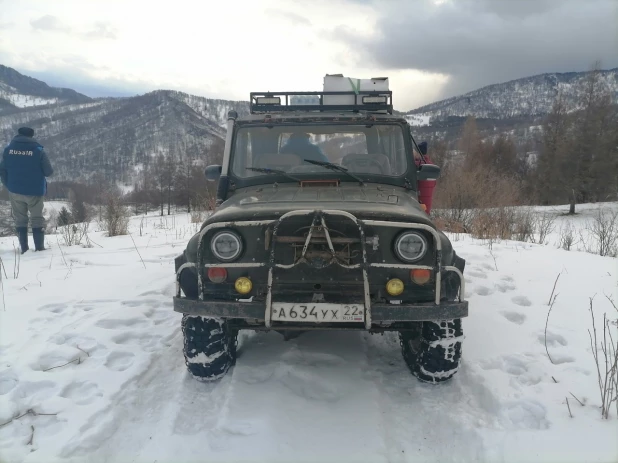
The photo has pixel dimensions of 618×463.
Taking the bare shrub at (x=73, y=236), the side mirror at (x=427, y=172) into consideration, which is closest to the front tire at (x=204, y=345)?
the side mirror at (x=427, y=172)

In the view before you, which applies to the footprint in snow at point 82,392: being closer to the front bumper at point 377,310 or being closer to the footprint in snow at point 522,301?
the front bumper at point 377,310

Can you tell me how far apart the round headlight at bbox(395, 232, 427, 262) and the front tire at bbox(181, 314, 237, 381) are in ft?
4.74

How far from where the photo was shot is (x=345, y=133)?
4141 millimetres

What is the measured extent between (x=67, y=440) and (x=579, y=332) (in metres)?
4.09

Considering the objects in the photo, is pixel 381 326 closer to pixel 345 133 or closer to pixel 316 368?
pixel 316 368

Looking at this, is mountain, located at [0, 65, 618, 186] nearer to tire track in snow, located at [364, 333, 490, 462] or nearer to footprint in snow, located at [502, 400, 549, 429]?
tire track in snow, located at [364, 333, 490, 462]

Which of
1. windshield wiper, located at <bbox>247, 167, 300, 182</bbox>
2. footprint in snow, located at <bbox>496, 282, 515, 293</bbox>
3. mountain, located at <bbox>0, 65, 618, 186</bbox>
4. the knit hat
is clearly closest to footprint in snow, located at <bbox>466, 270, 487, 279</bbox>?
footprint in snow, located at <bbox>496, 282, 515, 293</bbox>

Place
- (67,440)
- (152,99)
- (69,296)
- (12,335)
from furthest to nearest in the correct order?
1. (152,99)
2. (69,296)
3. (12,335)
4. (67,440)

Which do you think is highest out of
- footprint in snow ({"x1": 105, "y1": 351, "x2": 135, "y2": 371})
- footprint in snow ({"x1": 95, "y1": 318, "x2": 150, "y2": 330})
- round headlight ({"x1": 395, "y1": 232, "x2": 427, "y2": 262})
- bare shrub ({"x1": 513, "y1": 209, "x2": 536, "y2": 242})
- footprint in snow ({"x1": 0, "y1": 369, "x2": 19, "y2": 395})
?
round headlight ({"x1": 395, "y1": 232, "x2": 427, "y2": 262})

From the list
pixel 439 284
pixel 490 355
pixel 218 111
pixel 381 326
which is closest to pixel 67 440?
pixel 381 326

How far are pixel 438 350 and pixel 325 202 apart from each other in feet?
4.55

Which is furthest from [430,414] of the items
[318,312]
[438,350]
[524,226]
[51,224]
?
[51,224]

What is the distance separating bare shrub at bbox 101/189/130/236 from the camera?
34.4 ft

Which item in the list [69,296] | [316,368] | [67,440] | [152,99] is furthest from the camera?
[152,99]
